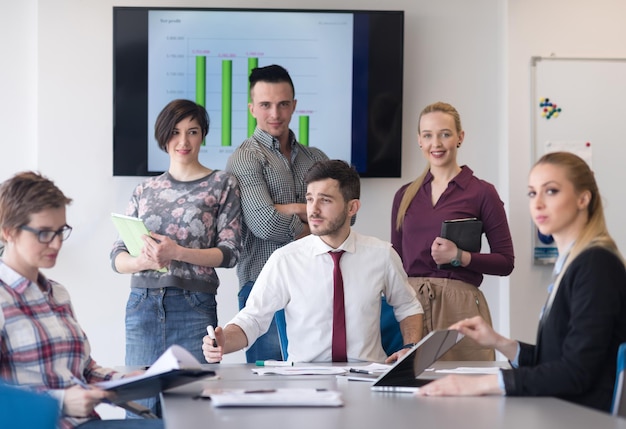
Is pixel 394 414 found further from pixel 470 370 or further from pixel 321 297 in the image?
pixel 321 297

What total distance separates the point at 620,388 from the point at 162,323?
6.12ft

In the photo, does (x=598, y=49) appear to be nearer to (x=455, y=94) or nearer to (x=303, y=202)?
(x=455, y=94)

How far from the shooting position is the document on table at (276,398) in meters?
2.10

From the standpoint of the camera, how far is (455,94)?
522 cm

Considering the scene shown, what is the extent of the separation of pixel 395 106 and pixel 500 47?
0.71 metres

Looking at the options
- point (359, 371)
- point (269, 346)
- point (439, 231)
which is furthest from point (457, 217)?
point (359, 371)

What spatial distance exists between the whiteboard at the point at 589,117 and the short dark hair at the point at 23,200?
3.27 meters

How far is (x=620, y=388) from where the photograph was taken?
2.14 m

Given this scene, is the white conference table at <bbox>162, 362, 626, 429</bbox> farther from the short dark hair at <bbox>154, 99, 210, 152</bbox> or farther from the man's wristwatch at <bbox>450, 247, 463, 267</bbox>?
the short dark hair at <bbox>154, 99, 210, 152</bbox>

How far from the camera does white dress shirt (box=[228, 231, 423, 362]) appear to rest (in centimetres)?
317

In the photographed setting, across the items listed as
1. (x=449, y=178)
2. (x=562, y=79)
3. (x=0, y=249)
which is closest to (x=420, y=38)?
(x=562, y=79)

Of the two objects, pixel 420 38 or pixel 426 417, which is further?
pixel 420 38

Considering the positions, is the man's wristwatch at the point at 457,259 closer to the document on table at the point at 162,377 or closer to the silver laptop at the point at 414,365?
the silver laptop at the point at 414,365

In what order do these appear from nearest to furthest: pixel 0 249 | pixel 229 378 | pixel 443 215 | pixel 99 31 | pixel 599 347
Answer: pixel 599 347, pixel 229 378, pixel 0 249, pixel 443 215, pixel 99 31
